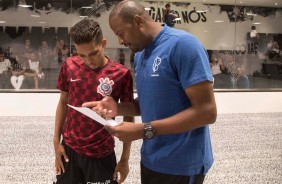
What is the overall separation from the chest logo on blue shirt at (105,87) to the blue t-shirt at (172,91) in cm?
46

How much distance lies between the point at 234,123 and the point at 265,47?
2.57m

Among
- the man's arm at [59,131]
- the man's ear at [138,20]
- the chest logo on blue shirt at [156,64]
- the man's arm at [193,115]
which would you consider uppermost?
the man's ear at [138,20]

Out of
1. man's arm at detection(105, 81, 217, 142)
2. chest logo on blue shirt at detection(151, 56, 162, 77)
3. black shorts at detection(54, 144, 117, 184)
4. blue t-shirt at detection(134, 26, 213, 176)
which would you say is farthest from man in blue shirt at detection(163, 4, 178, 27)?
man's arm at detection(105, 81, 217, 142)

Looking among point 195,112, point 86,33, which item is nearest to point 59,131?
point 86,33

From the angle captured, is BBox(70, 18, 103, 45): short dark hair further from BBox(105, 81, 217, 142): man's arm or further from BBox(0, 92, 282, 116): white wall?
BBox(0, 92, 282, 116): white wall

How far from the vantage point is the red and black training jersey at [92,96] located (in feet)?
6.51

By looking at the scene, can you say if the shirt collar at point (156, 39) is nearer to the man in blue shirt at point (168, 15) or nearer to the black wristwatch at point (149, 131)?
the black wristwatch at point (149, 131)

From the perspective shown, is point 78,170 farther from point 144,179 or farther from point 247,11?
point 247,11

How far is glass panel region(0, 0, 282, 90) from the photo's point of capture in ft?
23.3

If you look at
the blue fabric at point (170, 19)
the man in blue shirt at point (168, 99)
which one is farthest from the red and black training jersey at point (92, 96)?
the blue fabric at point (170, 19)

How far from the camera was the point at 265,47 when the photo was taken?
800 cm

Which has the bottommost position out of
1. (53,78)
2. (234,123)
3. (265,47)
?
(234,123)

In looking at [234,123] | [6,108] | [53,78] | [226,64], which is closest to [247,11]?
[226,64]

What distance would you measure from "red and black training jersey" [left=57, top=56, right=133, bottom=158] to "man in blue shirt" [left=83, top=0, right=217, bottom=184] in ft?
1.46
